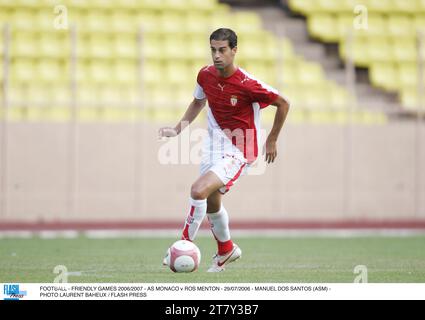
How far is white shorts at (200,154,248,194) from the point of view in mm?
9211

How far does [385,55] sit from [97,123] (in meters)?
6.58

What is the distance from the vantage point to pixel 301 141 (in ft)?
60.5

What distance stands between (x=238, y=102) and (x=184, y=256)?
1702mm

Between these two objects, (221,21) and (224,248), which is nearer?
(224,248)

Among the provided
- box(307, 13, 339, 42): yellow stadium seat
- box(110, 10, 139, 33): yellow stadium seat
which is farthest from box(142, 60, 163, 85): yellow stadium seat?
box(307, 13, 339, 42): yellow stadium seat

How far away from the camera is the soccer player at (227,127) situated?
919 cm

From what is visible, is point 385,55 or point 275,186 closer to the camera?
point 275,186

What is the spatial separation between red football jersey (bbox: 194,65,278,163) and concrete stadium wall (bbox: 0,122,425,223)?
8319 mm

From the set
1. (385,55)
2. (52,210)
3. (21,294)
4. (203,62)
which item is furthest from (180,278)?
(385,55)

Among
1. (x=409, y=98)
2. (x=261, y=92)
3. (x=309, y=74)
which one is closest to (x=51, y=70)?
(x=309, y=74)

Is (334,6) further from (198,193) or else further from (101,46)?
(198,193)

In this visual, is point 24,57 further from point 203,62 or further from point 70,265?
point 70,265

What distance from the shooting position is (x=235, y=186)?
58.9 feet

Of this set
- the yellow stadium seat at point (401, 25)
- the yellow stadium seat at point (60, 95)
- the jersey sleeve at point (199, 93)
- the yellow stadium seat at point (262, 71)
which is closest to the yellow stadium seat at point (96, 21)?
the yellow stadium seat at point (60, 95)
